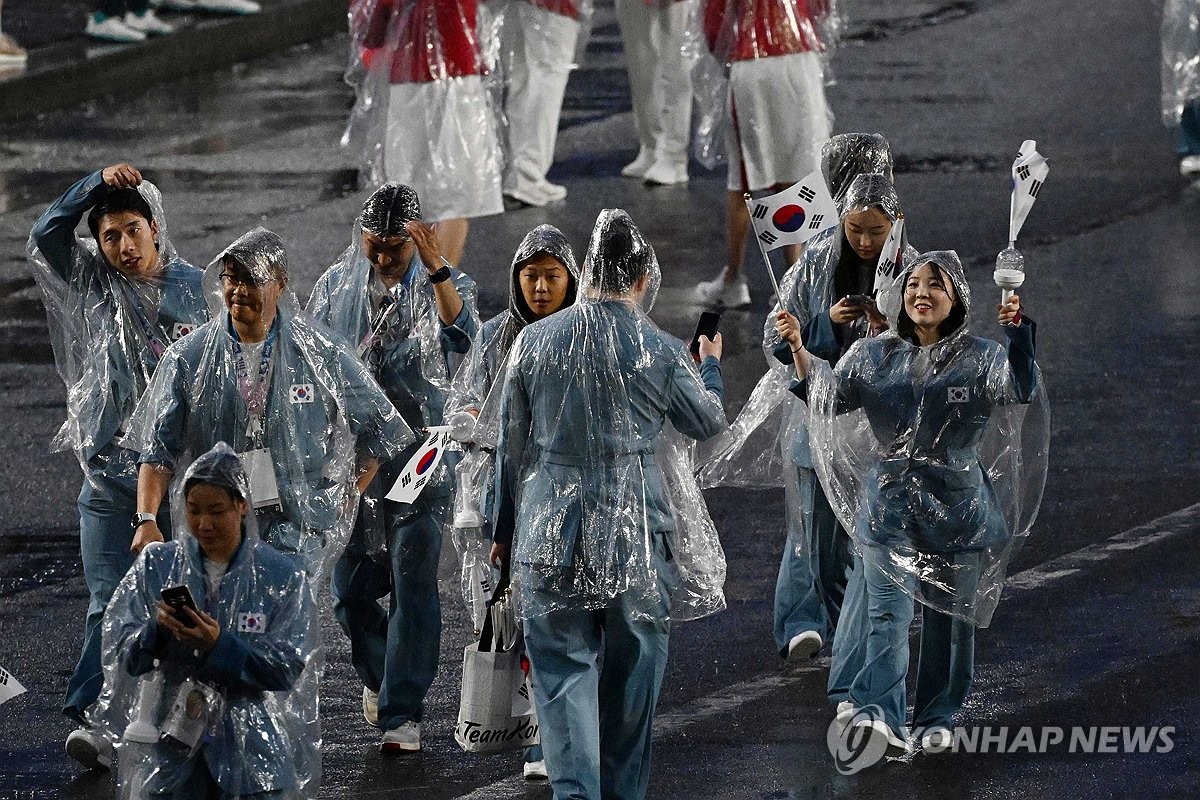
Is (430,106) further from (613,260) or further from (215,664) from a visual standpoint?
(215,664)

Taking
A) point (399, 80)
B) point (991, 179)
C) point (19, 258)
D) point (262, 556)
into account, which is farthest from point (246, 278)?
point (991, 179)

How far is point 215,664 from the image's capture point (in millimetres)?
6039

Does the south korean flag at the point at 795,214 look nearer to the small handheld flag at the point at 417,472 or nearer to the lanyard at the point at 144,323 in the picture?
the small handheld flag at the point at 417,472

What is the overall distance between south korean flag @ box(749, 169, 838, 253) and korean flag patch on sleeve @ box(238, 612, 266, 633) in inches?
113

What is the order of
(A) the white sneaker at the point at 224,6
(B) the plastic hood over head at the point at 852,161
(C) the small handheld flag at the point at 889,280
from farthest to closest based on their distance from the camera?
1. (A) the white sneaker at the point at 224,6
2. (B) the plastic hood over head at the point at 852,161
3. (C) the small handheld flag at the point at 889,280

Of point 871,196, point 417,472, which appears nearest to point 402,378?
point 417,472

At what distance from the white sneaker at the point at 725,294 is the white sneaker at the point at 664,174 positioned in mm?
2272

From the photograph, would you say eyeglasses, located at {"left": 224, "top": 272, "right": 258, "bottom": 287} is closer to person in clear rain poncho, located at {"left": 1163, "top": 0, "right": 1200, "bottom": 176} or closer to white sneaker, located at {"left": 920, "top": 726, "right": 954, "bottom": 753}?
white sneaker, located at {"left": 920, "top": 726, "right": 954, "bottom": 753}

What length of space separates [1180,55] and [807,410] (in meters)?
7.74

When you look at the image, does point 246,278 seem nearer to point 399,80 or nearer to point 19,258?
point 399,80

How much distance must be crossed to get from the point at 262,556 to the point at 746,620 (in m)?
3.20

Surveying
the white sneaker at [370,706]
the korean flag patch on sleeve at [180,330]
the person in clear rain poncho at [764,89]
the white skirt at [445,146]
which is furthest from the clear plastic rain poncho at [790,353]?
the white skirt at [445,146]

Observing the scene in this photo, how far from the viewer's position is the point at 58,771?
7.62m

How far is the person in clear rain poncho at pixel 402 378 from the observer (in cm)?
776
